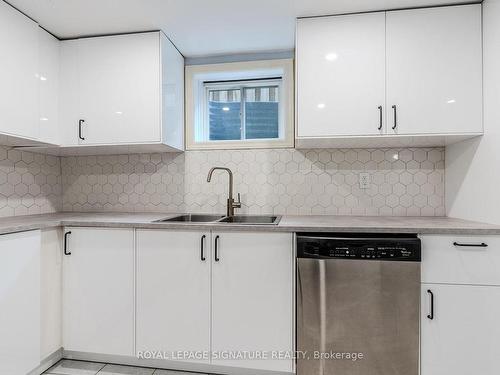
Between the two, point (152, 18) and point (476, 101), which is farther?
point (152, 18)

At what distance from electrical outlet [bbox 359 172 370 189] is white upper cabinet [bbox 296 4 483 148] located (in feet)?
1.16

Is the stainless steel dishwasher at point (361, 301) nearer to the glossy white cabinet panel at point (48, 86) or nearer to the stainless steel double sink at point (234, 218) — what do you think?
the stainless steel double sink at point (234, 218)

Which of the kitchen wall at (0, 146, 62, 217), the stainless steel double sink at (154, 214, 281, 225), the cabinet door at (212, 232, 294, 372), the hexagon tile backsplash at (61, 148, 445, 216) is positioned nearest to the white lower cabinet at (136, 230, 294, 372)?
the cabinet door at (212, 232, 294, 372)

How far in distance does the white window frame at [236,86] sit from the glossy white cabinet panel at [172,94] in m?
0.09

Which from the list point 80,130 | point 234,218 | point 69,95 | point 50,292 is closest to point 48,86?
point 69,95

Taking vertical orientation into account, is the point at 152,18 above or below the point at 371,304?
above

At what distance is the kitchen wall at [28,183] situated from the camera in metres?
2.08

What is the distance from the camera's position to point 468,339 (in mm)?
1498

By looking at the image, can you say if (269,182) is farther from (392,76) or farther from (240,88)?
(392,76)

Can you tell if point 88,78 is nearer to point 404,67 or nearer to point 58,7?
point 58,7

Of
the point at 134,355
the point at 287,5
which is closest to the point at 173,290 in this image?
the point at 134,355

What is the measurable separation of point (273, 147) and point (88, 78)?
1416mm

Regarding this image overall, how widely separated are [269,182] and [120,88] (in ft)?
4.14

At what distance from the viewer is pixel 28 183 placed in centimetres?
224
